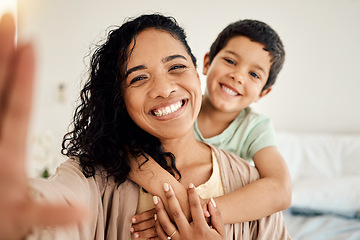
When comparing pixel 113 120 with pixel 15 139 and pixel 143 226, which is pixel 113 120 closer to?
pixel 143 226

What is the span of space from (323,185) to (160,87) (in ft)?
6.48

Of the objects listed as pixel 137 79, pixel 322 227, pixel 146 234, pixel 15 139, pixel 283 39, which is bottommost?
pixel 322 227

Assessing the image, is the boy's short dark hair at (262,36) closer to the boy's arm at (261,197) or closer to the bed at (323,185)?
the boy's arm at (261,197)

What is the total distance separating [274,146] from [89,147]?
0.78 meters

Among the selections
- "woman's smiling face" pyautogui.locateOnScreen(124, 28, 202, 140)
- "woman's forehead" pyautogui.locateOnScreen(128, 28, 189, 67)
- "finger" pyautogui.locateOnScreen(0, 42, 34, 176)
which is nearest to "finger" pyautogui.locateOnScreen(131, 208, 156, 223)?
"woman's smiling face" pyautogui.locateOnScreen(124, 28, 202, 140)

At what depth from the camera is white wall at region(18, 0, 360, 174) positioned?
3062 mm

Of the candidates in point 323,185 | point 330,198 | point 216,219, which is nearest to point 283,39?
point 323,185

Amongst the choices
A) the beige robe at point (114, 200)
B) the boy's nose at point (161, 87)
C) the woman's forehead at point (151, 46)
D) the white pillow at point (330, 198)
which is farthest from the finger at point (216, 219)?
the white pillow at point (330, 198)

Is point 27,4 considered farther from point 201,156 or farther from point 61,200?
point 61,200

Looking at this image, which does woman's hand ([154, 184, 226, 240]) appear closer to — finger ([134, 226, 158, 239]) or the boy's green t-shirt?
finger ([134, 226, 158, 239])

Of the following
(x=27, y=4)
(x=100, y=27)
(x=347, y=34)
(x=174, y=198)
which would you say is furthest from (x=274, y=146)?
(x=27, y=4)

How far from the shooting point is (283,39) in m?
3.19

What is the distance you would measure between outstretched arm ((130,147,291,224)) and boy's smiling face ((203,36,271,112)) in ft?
1.42

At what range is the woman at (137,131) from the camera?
0.94 m
